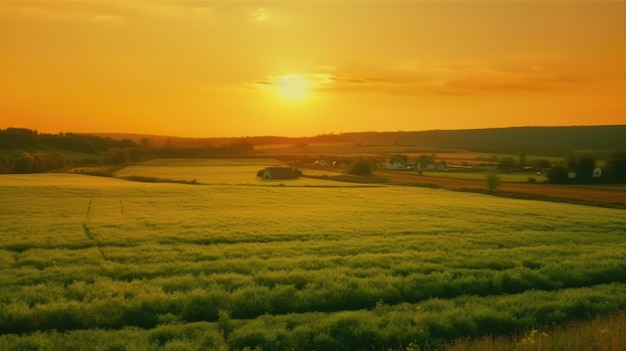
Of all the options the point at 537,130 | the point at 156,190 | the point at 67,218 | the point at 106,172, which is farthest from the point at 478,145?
the point at 67,218

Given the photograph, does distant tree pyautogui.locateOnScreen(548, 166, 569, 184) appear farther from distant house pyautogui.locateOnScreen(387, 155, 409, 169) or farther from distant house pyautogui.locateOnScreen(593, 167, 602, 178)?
distant house pyautogui.locateOnScreen(387, 155, 409, 169)

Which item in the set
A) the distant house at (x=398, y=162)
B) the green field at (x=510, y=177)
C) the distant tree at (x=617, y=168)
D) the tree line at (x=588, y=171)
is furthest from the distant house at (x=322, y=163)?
the distant tree at (x=617, y=168)

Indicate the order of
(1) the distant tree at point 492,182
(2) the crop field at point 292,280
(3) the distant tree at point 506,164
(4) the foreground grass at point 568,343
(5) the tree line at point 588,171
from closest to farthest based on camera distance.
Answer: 1. (4) the foreground grass at point 568,343
2. (2) the crop field at point 292,280
3. (1) the distant tree at point 492,182
4. (5) the tree line at point 588,171
5. (3) the distant tree at point 506,164

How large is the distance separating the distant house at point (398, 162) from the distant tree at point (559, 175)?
97.9 feet

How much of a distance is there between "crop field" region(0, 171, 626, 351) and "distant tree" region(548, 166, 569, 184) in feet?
133

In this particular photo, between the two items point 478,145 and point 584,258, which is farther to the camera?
point 478,145

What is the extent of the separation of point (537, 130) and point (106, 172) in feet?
318

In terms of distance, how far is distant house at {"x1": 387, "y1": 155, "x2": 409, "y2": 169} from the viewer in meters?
95.6

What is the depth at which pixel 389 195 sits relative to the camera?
47.5m

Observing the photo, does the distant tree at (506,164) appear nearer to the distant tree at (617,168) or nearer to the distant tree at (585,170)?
the distant tree at (585,170)

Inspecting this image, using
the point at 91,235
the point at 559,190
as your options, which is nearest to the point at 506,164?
the point at 559,190

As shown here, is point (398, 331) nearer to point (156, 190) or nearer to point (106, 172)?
point (156, 190)

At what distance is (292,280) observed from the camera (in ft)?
50.1

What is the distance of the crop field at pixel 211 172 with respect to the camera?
2443 inches
